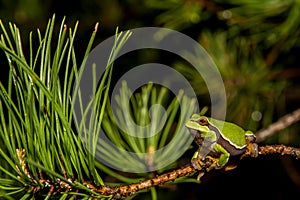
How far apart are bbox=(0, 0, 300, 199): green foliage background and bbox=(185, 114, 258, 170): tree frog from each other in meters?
0.58

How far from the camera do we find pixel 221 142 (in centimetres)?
67

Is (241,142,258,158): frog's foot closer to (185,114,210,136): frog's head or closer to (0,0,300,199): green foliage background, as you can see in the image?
(185,114,210,136): frog's head

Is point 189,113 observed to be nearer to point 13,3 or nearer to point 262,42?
point 262,42

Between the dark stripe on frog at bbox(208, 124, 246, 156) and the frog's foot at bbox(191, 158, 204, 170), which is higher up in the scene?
the dark stripe on frog at bbox(208, 124, 246, 156)

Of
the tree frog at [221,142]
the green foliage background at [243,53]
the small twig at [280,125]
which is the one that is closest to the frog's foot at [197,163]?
the tree frog at [221,142]

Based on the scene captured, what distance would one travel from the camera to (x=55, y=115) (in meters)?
0.66

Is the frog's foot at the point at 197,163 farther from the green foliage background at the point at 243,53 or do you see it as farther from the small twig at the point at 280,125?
the green foliage background at the point at 243,53

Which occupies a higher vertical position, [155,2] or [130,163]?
[155,2]

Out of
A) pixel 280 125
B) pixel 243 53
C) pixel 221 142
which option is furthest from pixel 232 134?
pixel 243 53

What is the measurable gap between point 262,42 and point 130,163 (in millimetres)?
713

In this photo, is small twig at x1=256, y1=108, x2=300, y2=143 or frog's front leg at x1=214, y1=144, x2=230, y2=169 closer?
frog's front leg at x1=214, y1=144, x2=230, y2=169

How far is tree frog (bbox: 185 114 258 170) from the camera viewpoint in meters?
0.67

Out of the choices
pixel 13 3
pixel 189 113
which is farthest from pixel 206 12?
pixel 13 3

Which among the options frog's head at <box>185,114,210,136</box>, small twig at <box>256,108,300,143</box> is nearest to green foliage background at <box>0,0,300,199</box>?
small twig at <box>256,108,300,143</box>
